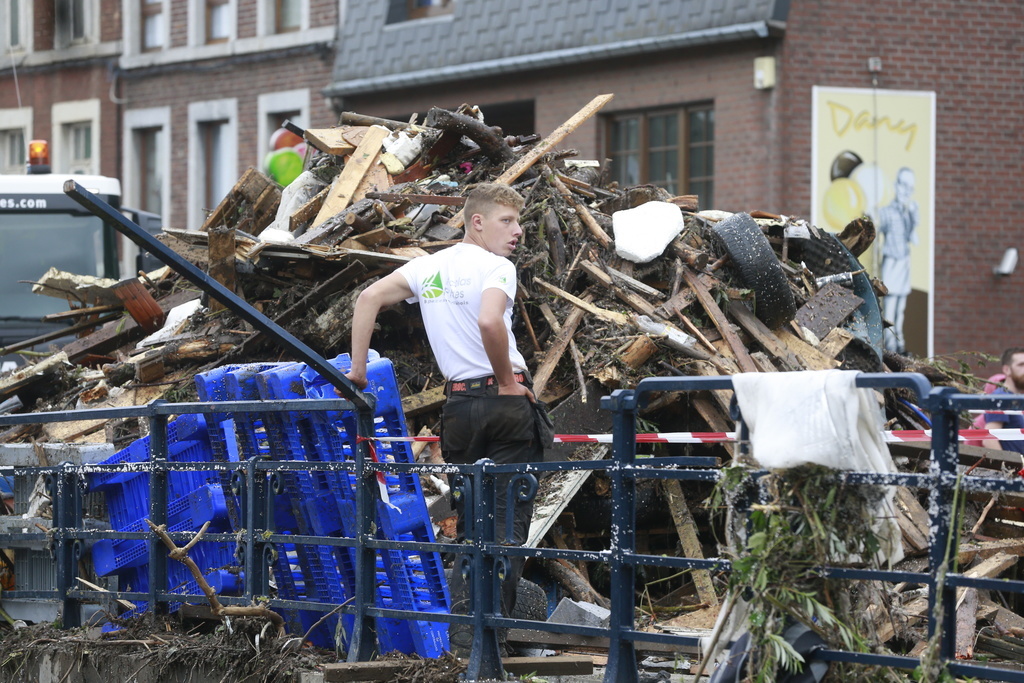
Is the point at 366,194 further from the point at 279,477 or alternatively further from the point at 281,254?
the point at 279,477

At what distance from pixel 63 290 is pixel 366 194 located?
2.92m

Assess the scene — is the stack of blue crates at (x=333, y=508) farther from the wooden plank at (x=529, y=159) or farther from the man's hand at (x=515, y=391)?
the wooden plank at (x=529, y=159)

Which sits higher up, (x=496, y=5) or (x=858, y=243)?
(x=496, y=5)

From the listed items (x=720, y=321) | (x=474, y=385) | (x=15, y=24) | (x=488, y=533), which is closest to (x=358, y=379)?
(x=474, y=385)

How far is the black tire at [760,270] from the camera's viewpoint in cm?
892

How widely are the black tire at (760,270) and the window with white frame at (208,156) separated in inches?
670

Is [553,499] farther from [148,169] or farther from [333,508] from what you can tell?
[148,169]

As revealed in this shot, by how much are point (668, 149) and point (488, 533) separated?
14.6 meters

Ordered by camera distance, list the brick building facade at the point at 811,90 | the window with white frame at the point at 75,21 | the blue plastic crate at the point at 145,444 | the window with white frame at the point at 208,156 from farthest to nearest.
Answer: the window with white frame at the point at 75,21, the window with white frame at the point at 208,156, the brick building facade at the point at 811,90, the blue plastic crate at the point at 145,444

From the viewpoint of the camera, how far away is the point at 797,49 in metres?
17.6

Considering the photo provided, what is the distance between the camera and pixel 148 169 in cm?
2659

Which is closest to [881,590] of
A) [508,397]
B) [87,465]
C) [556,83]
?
[508,397]

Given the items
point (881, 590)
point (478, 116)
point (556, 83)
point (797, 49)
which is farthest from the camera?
point (556, 83)

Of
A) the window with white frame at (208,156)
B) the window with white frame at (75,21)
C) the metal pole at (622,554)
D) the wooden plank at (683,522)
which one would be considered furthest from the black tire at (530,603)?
the window with white frame at (75,21)
